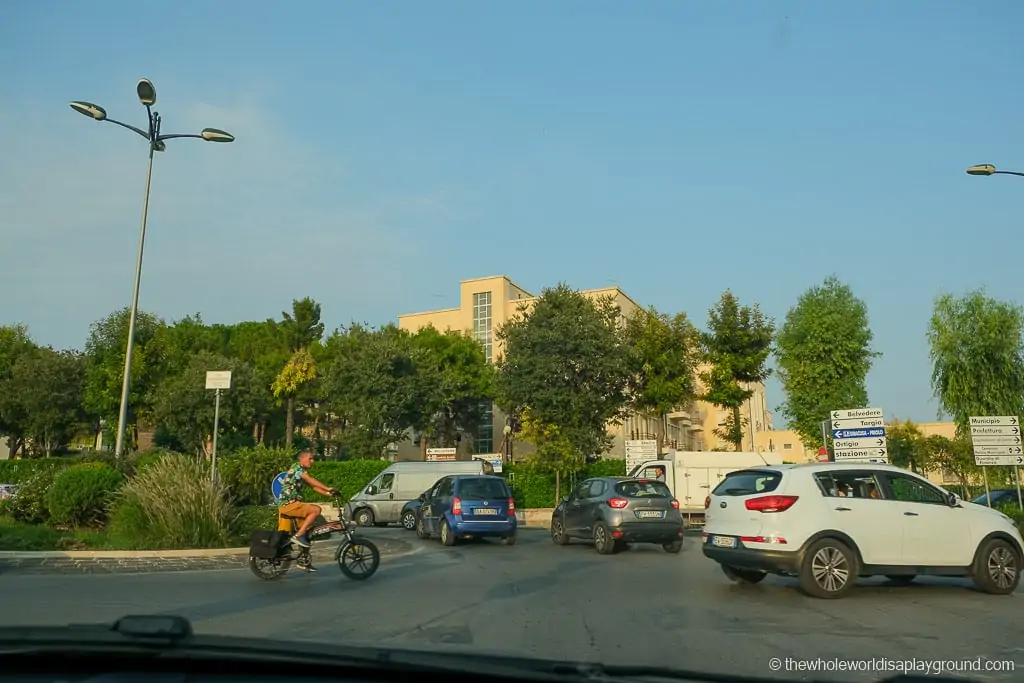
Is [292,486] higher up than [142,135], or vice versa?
[142,135]

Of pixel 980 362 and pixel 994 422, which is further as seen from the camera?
pixel 980 362

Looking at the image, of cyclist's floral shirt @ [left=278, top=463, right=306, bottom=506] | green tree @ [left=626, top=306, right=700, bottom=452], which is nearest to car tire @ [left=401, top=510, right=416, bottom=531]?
cyclist's floral shirt @ [left=278, top=463, right=306, bottom=506]

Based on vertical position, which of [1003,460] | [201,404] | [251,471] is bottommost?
[251,471]

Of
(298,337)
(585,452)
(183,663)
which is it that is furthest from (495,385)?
(183,663)

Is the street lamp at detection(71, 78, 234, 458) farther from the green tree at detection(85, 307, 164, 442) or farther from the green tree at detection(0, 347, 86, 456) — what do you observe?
the green tree at detection(0, 347, 86, 456)

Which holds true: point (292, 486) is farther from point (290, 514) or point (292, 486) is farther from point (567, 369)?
point (567, 369)

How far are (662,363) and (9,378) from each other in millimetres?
41597

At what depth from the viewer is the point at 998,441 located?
855 inches

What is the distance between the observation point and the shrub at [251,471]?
65.4 ft

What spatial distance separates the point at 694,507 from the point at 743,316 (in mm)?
16932

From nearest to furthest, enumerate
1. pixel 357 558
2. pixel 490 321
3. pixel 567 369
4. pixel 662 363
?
pixel 357 558 → pixel 567 369 → pixel 662 363 → pixel 490 321

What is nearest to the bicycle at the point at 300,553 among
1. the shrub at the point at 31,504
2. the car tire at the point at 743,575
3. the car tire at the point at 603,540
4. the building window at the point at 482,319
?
the car tire at the point at 743,575

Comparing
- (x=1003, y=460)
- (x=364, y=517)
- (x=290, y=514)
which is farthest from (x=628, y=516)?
(x=364, y=517)

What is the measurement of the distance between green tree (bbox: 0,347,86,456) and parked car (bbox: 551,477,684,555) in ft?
150
